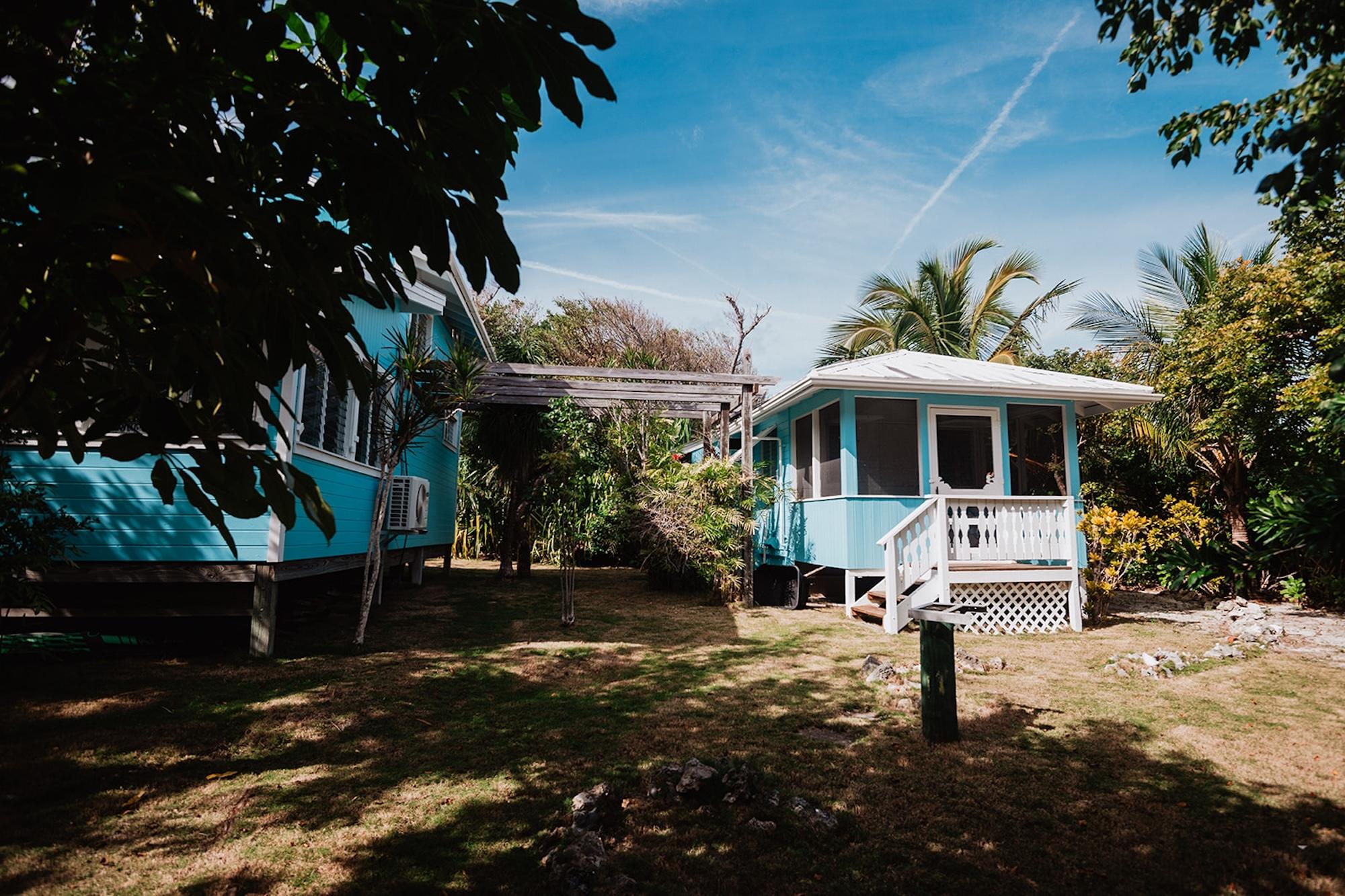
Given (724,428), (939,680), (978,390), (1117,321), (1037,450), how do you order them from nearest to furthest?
(939,680) → (978,390) → (724,428) → (1037,450) → (1117,321)

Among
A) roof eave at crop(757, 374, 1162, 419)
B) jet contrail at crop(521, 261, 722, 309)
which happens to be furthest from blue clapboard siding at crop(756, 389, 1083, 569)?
jet contrail at crop(521, 261, 722, 309)

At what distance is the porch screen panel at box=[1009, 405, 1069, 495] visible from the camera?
11.6m

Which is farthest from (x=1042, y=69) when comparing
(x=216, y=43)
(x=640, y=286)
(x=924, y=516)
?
(x=640, y=286)

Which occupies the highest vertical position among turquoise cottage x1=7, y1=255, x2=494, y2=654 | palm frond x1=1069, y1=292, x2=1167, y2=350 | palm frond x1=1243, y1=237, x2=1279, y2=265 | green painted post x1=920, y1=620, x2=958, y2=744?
palm frond x1=1243, y1=237, x2=1279, y2=265

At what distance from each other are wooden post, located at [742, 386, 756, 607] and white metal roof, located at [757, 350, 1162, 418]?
66 centimetres

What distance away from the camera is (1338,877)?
2.80m

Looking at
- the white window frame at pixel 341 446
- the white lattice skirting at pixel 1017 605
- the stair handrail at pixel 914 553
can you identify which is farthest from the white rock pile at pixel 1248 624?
the white window frame at pixel 341 446

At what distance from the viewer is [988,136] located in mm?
16828

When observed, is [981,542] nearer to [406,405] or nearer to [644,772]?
[644,772]

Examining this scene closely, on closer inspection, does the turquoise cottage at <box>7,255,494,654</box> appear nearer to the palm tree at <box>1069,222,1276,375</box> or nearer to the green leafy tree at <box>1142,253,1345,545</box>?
the green leafy tree at <box>1142,253,1345,545</box>

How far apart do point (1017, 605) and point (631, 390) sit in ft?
21.0

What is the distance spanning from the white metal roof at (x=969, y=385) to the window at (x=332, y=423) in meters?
6.34

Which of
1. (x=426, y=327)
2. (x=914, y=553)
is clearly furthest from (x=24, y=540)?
(x=914, y=553)

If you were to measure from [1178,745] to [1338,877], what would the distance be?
69.6 inches
